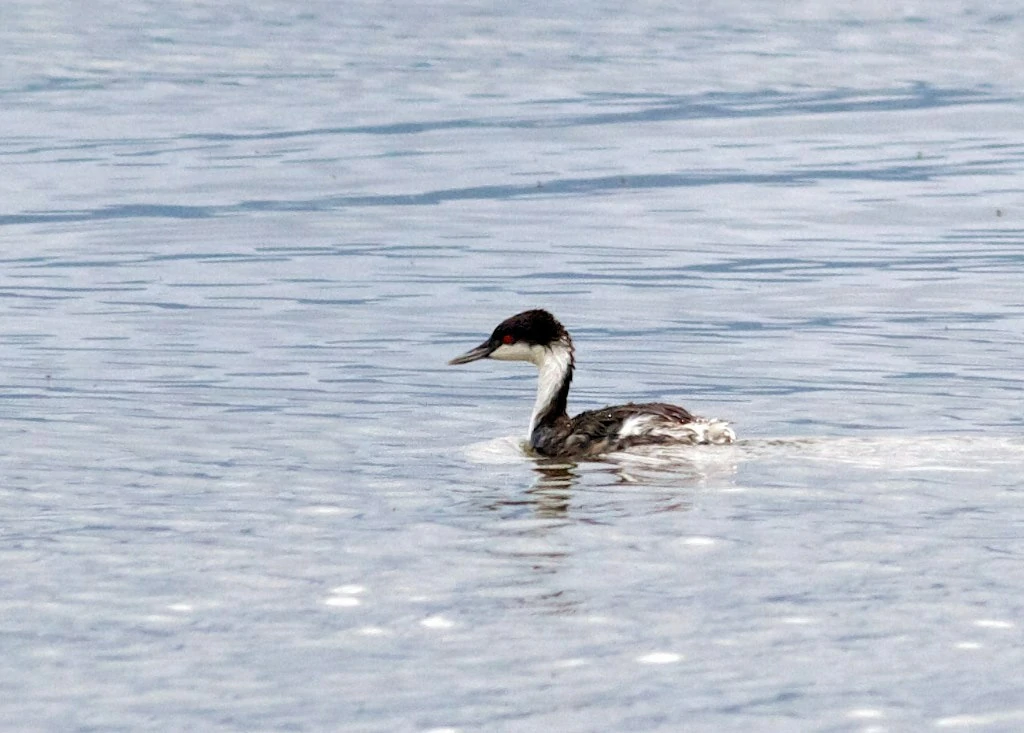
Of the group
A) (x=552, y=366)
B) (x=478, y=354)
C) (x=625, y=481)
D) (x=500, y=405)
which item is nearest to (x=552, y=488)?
(x=625, y=481)

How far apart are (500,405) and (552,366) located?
132cm

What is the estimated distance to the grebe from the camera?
46.5 feet

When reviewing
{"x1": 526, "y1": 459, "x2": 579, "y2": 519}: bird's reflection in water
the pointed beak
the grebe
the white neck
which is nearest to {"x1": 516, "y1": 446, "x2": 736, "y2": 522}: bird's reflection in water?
{"x1": 526, "y1": 459, "x2": 579, "y2": 519}: bird's reflection in water

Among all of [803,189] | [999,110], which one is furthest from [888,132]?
[803,189]

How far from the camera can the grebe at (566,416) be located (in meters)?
14.2

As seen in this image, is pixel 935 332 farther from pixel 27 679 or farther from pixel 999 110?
pixel 999 110

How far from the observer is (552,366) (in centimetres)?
1533

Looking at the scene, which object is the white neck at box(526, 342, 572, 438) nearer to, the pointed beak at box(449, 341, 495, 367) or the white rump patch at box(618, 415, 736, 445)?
the pointed beak at box(449, 341, 495, 367)

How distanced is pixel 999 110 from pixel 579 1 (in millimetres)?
21727

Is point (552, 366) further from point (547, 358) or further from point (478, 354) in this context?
point (478, 354)

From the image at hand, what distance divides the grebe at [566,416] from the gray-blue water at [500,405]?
22cm

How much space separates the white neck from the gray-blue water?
1.54 ft

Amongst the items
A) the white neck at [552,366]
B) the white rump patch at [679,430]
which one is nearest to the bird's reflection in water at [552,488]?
the white rump patch at [679,430]

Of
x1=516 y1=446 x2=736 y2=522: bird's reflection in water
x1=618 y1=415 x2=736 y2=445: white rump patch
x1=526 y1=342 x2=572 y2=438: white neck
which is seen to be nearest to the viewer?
x1=516 y1=446 x2=736 y2=522: bird's reflection in water
